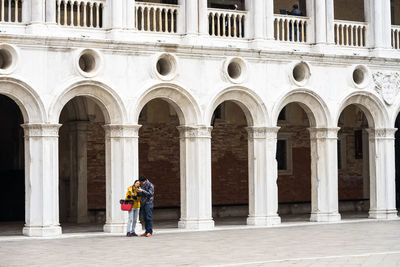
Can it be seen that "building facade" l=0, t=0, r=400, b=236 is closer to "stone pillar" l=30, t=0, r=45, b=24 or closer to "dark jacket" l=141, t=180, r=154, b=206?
"stone pillar" l=30, t=0, r=45, b=24

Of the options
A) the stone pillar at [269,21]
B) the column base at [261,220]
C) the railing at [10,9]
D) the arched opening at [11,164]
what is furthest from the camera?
the arched opening at [11,164]

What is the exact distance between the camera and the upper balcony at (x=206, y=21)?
2314 cm

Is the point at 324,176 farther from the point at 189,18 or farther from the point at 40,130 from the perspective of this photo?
the point at 40,130

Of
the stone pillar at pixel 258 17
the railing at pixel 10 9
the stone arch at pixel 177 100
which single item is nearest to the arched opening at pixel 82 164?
the railing at pixel 10 9

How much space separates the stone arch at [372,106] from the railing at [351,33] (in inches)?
59.0

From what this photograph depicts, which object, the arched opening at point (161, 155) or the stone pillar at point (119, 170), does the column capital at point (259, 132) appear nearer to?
the stone pillar at point (119, 170)

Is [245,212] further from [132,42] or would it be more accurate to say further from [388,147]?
[132,42]

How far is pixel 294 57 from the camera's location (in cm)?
2606

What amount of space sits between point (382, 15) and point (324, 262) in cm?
1291

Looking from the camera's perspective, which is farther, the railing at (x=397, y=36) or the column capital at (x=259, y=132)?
the railing at (x=397, y=36)

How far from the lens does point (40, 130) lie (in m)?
22.6

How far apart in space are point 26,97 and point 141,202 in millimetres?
3615

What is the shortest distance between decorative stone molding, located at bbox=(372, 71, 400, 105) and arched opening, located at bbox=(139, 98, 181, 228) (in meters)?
6.03

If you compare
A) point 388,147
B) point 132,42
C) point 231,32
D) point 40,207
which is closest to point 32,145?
point 40,207
